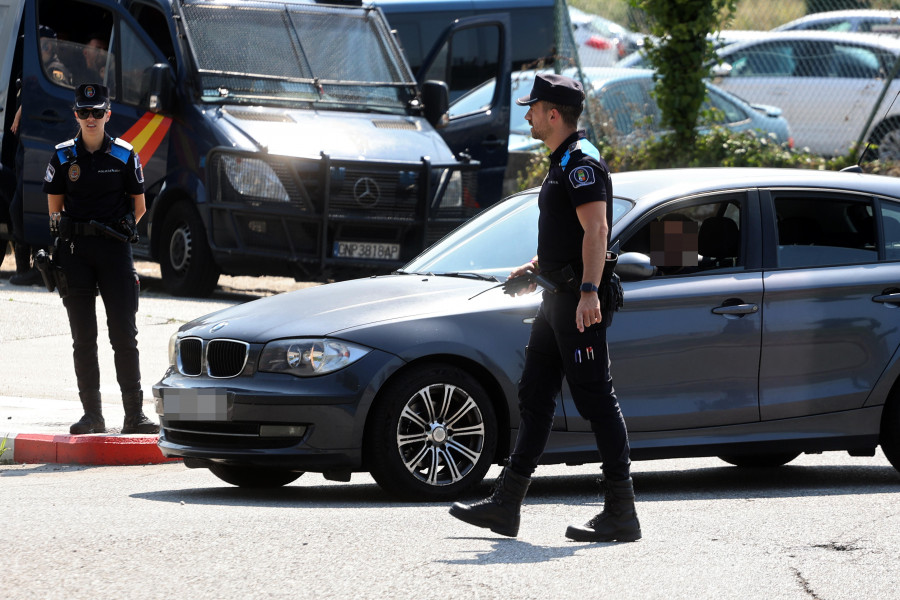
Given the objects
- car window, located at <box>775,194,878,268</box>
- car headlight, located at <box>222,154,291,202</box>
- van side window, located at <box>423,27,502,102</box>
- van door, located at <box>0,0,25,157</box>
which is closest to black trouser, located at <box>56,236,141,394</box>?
car window, located at <box>775,194,878,268</box>

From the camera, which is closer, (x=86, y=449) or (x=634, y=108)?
(x=86, y=449)

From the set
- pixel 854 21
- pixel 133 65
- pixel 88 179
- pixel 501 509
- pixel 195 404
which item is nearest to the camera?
pixel 501 509

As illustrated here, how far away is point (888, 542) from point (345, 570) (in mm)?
2141

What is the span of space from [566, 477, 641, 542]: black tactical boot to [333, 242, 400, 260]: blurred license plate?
7.52 metres

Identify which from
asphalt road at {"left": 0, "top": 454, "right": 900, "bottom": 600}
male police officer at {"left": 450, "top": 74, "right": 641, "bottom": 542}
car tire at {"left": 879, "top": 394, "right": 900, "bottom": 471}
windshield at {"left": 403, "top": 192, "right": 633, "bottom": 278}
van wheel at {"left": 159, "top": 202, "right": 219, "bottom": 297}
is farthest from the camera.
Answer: van wheel at {"left": 159, "top": 202, "right": 219, "bottom": 297}

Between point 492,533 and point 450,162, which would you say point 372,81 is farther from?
point 492,533

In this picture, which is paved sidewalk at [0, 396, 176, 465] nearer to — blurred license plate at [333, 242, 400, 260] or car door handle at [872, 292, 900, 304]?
car door handle at [872, 292, 900, 304]

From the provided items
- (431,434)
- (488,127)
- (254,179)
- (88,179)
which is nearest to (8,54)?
(254,179)

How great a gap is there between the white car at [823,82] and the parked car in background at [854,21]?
0.32ft

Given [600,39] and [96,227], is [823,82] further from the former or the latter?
[96,227]

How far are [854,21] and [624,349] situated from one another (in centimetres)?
1100

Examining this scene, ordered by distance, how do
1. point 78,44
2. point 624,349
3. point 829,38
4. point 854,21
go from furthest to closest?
point 829,38, point 854,21, point 78,44, point 624,349

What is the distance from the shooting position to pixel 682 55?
15.2 metres

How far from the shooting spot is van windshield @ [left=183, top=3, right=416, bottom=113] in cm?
1364
